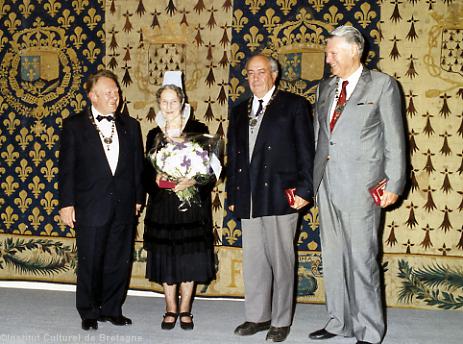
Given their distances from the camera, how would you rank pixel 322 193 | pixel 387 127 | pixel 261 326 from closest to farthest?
pixel 387 127 < pixel 322 193 < pixel 261 326

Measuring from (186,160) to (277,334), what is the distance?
1.13 meters

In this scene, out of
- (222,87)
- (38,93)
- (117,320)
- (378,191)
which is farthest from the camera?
(38,93)

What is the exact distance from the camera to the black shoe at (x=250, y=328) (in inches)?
138

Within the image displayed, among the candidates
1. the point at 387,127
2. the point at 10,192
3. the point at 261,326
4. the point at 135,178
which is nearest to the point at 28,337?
the point at 135,178

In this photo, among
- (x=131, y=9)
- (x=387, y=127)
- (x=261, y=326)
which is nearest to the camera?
(x=387, y=127)

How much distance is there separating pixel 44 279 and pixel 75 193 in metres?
1.44

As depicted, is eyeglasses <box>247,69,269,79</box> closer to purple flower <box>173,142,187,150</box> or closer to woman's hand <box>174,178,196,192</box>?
purple flower <box>173,142,187,150</box>

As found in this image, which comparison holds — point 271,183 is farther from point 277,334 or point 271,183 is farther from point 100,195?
point 100,195

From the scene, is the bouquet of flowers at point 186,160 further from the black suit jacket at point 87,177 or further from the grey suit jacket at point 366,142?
the grey suit jacket at point 366,142

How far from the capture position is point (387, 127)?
311 centimetres

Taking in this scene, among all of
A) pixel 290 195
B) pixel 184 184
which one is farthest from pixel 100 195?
pixel 290 195

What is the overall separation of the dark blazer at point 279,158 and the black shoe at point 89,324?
44.1 inches

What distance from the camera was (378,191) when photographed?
3.11m

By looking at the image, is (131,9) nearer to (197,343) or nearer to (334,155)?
(334,155)
